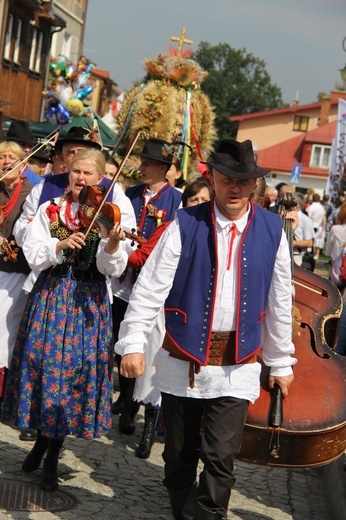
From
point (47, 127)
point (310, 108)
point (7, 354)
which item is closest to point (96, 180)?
point (7, 354)

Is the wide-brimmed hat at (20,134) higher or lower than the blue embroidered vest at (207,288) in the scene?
higher

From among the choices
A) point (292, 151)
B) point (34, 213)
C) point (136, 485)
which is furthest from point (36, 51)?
point (292, 151)

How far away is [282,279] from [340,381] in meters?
Result: 0.72

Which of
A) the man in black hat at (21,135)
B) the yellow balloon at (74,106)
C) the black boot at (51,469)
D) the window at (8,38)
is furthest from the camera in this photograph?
the window at (8,38)

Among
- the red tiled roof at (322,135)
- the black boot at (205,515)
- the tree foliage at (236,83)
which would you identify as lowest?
the black boot at (205,515)

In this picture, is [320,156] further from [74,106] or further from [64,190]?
[64,190]

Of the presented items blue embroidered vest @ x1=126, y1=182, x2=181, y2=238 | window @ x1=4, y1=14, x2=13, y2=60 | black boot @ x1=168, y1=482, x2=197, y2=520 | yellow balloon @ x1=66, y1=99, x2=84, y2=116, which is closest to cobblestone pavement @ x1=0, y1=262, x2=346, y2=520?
black boot @ x1=168, y1=482, x2=197, y2=520

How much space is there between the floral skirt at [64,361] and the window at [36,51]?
29870mm

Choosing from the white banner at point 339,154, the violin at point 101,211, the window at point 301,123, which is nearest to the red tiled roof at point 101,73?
the window at point 301,123

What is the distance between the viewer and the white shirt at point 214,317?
4598 millimetres

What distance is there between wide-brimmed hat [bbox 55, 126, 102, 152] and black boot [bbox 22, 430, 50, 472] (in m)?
1.77

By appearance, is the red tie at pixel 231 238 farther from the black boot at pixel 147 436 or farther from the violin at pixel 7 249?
the black boot at pixel 147 436

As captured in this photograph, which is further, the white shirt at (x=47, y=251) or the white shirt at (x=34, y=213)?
the white shirt at (x=34, y=213)

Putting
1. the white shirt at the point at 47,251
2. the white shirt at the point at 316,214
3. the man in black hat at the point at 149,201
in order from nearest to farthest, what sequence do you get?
1. the white shirt at the point at 47,251
2. the man in black hat at the point at 149,201
3. the white shirt at the point at 316,214
